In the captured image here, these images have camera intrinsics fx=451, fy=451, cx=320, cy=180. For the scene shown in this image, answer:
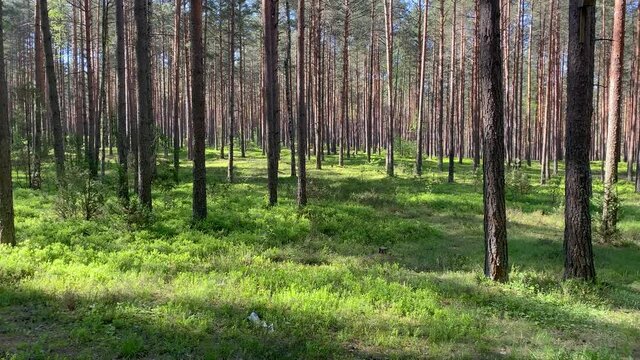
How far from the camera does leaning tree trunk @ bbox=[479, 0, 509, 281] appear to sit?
25.2ft

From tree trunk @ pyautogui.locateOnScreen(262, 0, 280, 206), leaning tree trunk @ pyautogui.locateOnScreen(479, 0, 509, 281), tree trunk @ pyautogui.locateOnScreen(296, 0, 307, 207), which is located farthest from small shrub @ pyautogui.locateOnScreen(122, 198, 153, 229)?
leaning tree trunk @ pyautogui.locateOnScreen(479, 0, 509, 281)

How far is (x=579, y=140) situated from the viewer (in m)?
7.98

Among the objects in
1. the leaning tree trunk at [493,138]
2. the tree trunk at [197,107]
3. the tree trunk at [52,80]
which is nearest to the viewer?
the leaning tree trunk at [493,138]

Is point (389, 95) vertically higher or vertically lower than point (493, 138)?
higher

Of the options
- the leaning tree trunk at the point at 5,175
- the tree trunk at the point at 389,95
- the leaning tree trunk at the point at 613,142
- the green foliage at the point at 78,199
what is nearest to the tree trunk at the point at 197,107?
the green foliage at the point at 78,199

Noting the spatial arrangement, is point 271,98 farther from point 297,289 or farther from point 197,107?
point 297,289

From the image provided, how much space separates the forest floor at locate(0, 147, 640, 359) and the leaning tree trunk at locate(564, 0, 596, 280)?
1.84ft

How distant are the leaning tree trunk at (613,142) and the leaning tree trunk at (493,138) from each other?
497 centimetres

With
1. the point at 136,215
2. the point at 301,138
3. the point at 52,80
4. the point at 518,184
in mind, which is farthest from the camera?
the point at 518,184

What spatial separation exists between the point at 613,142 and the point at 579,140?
524 cm

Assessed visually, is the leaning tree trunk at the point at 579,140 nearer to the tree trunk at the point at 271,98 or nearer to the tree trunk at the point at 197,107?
the tree trunk at the point at 197,107

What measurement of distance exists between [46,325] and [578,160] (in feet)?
27.9

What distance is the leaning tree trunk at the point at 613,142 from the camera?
11133mm

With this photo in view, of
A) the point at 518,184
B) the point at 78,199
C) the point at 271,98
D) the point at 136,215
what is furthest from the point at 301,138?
the point at 518,184
